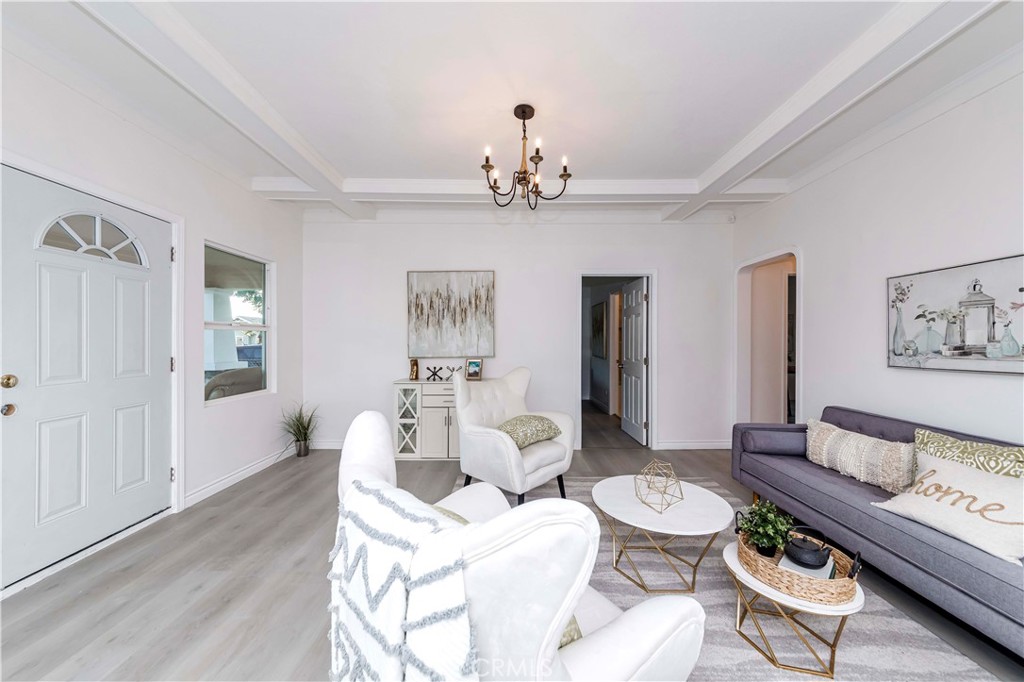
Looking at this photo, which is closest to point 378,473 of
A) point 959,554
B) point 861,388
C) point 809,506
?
point 959,554

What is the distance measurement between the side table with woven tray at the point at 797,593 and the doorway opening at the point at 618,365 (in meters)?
2.78

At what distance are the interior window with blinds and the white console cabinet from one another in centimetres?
129

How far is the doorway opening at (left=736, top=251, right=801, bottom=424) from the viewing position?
13.9 feet

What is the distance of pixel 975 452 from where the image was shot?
5.87 feet

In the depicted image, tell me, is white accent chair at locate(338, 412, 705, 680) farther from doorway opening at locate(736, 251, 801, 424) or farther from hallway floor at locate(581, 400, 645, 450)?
doorway opening at locate(736, 251, 801, 424)

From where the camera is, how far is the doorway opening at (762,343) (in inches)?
167

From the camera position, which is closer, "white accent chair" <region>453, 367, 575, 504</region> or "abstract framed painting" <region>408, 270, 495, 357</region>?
"white accent chair" <region>453, 367, 575, 504</region>

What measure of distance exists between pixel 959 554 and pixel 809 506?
70 centimetres

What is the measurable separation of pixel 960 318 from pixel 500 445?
2.66 metres

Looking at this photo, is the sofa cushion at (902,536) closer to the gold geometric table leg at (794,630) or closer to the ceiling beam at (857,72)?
the gold geometric table leg at (794,630)

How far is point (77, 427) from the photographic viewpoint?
2.12 metres

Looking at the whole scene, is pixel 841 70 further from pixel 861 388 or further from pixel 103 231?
pixel 103 231

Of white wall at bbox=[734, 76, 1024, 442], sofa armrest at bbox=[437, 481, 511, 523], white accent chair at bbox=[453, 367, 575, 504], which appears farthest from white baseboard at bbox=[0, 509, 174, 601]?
white wall at bbox=[734, 76, 1024, 442]
